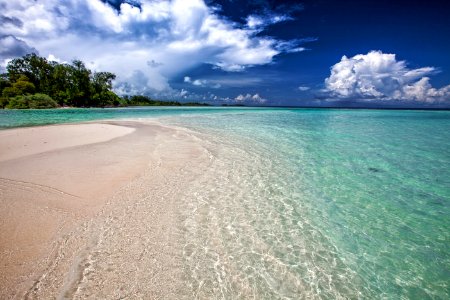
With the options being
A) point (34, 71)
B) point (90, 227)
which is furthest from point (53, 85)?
point (90, 227)

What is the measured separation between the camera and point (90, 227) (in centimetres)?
426

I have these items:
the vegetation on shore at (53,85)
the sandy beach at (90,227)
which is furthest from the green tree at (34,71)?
the sandy beach at (90,227)

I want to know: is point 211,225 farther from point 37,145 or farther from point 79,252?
point 37,145

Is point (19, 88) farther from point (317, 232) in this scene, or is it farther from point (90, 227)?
point (317, 232)

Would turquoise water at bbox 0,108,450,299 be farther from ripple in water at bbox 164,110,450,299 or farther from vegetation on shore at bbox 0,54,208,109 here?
vegetation on shore at bbox 0,54,208,109

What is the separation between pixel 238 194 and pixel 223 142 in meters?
7.07

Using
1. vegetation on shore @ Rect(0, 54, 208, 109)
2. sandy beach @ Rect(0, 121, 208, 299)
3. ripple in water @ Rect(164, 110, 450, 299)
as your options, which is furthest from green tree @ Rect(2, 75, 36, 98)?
ripple in water @ Rect(164, 110, 450, 299)

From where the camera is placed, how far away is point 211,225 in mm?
4617

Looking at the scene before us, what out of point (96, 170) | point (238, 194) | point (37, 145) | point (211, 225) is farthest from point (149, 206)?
point (37, 145)

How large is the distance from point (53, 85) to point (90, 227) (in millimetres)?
87062

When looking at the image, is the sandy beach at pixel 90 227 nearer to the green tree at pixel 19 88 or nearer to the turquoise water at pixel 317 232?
the turquoise water at pixel 317 232

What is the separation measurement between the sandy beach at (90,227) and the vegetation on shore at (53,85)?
69.2m

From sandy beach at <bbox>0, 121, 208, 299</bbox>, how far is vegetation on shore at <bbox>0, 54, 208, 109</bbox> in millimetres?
69174

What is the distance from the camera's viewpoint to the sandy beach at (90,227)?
9.98ft
